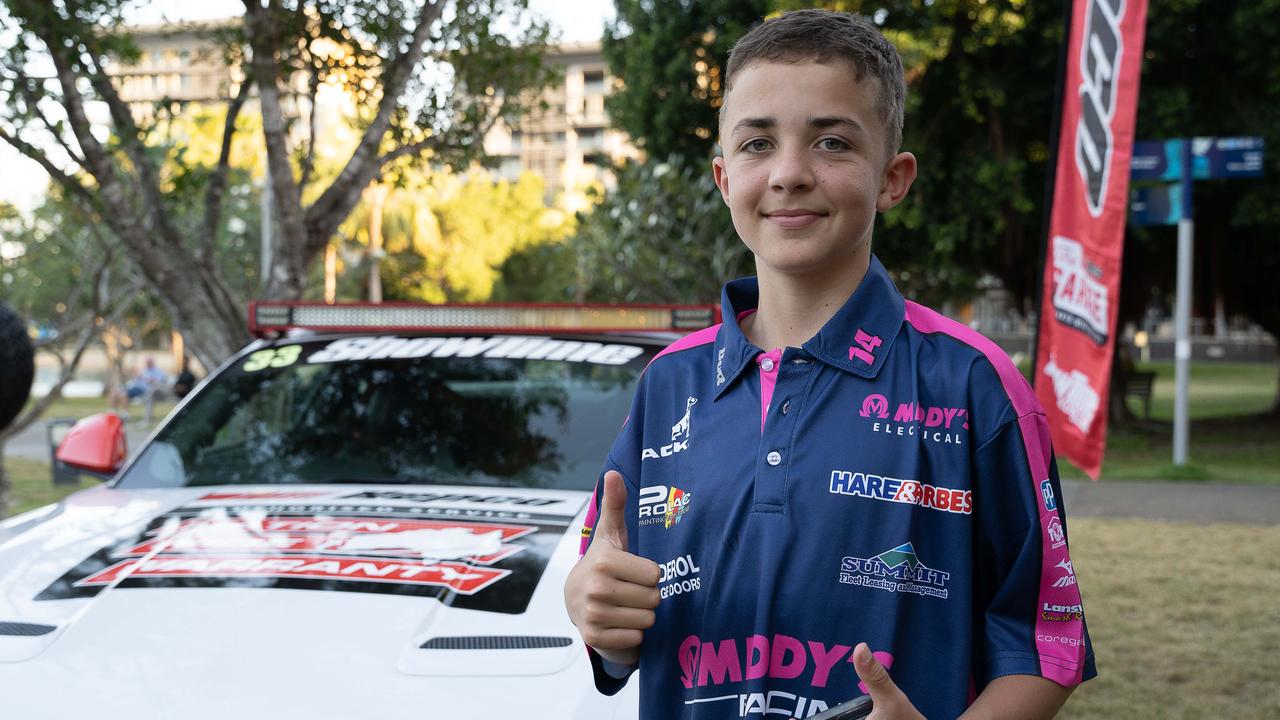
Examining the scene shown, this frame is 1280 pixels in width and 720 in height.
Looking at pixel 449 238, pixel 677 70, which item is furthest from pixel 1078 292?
pixel 449 238

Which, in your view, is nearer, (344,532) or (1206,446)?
(344,532)

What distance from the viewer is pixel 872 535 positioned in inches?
55.1

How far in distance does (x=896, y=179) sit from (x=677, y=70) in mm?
15152

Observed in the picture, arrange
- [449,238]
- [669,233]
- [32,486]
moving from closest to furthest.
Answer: [32,486]
[669,233]
[449,238]

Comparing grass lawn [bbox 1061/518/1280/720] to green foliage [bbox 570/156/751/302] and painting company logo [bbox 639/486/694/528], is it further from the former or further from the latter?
green foliage [bbox 570/156/751/302]

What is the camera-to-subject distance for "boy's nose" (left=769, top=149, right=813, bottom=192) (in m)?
1.46

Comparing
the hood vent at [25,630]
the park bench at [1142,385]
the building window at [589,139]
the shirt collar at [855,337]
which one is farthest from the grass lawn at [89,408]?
the building window at [589,139]

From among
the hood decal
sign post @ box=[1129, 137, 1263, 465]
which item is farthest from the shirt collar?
sign post @ box=[1129, 137, 1263, 465]

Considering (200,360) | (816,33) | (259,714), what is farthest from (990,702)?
(200,360)

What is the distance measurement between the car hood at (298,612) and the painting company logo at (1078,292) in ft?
17.0

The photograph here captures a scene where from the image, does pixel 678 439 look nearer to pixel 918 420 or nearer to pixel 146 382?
pixel 918 420

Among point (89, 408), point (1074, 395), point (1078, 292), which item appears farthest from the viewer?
point (89, 408)

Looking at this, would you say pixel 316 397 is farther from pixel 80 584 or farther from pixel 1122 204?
pixel 1122 204

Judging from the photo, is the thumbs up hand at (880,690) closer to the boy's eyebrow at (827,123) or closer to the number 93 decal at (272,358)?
the boy's eyebrow at (827,123)
